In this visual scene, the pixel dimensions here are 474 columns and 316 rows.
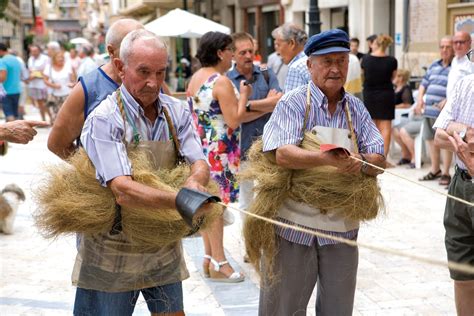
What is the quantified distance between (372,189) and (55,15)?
105 meters

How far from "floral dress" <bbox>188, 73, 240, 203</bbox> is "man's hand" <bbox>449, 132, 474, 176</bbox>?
2.29 meters

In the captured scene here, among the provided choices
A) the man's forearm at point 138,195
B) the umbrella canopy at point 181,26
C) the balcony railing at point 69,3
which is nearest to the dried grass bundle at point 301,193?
the man's forearm at point 138,195

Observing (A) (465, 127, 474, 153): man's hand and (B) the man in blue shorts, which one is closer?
(A) (465, 127, 474, 153): man's hand

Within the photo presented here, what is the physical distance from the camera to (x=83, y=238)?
323 centimetres

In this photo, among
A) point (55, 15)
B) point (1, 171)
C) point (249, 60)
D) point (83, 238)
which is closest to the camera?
point (83, 238)

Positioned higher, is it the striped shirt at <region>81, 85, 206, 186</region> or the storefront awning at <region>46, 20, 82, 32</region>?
the storefront awning at <region>46, 20, 82, 32</region>

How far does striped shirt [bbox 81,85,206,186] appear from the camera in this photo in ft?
9.64

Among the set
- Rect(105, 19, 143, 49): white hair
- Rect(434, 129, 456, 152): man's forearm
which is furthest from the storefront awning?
Rect(434, 129, 456, 152): man's forearm

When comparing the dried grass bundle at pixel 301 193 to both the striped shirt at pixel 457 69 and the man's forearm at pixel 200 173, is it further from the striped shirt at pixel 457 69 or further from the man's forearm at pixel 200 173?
the striped shirt at pixel 457 69

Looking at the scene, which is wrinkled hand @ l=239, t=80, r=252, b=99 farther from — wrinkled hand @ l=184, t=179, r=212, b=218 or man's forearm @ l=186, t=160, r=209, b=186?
wrinkled hand @ l=184, t=179, r=212, b=218

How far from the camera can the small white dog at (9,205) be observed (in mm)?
7477

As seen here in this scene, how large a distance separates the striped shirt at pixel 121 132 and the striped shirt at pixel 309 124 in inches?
17.9

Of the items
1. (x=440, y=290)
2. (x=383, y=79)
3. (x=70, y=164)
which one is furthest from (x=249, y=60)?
(x=383, y=79)

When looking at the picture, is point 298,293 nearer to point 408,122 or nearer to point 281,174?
point 281,174
